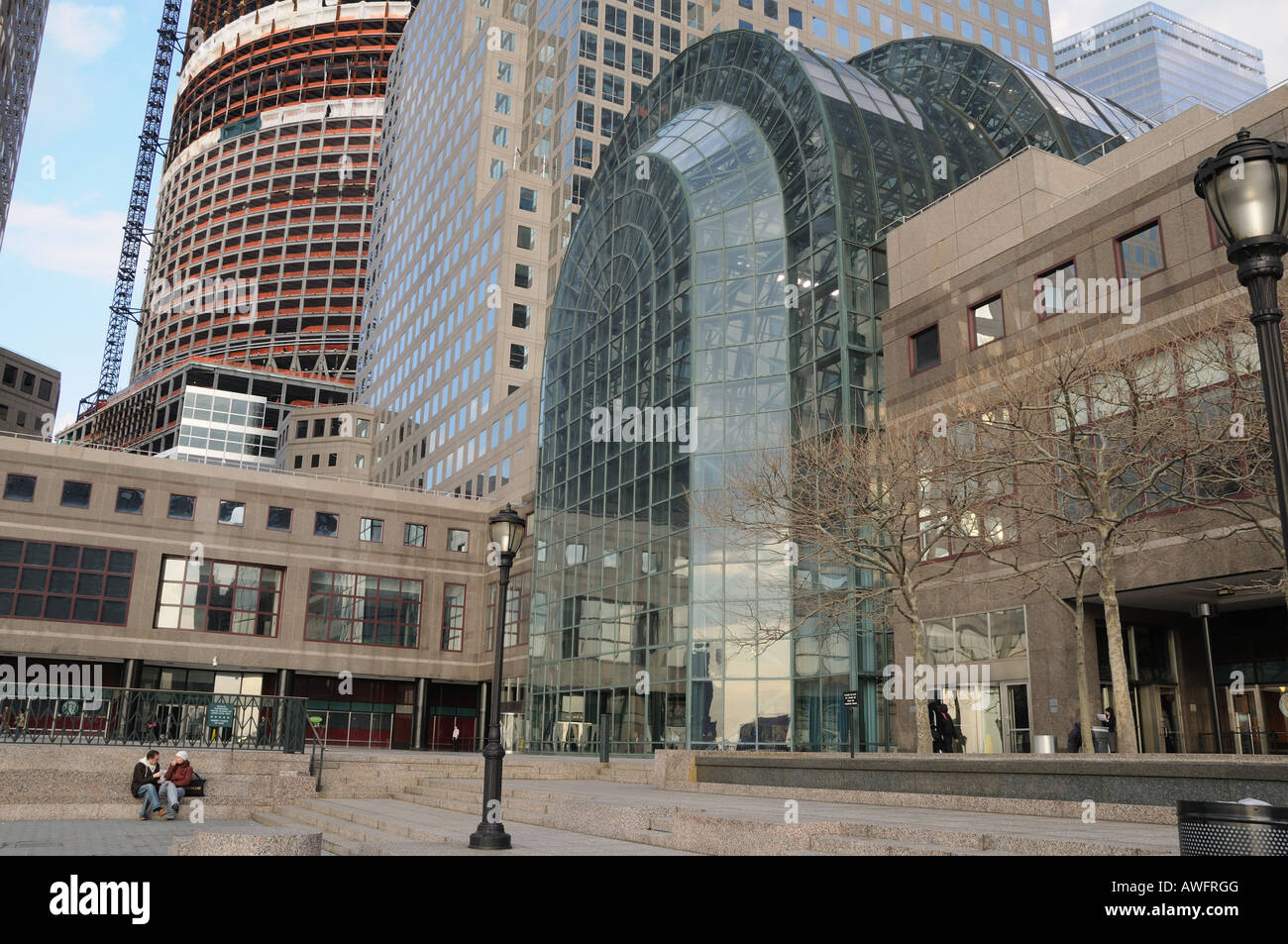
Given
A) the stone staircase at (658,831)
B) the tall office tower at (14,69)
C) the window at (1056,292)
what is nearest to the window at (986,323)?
the window at (1056,292)

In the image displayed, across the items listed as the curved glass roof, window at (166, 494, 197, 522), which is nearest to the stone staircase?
the curved glass roof

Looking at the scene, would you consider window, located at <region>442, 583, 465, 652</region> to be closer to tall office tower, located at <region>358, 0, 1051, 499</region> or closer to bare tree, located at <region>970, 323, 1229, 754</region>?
tall office tower, located at <region>358, 0, 1051, 499</region>

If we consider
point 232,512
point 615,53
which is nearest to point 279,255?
point 615,53

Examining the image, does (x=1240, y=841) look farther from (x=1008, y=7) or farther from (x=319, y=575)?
(x=1008, y=7)

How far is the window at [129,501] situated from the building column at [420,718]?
18.1 meters

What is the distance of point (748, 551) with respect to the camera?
38.0 meters

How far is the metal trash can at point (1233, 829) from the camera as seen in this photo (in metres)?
5.70

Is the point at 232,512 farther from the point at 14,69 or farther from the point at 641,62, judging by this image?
the point at 14,69

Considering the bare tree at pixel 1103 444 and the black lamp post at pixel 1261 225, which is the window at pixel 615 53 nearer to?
the bare tree at pixel 1103 444

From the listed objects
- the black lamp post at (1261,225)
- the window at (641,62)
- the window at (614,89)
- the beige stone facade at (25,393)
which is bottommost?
the black lamp post at (1261,225)

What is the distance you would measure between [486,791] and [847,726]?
2273 centimetres

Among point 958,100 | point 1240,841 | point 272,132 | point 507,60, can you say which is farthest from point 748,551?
point 272,132

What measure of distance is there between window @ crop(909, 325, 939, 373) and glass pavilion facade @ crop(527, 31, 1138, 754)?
6.78ft

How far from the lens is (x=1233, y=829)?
5.86 meters
